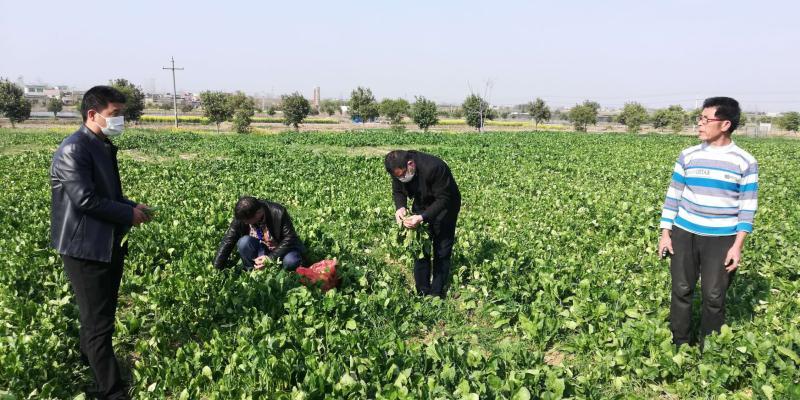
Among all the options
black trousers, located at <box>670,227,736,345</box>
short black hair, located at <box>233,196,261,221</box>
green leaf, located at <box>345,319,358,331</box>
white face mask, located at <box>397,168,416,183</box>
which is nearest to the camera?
black trousers, located at <box>670,227,736,345</box>

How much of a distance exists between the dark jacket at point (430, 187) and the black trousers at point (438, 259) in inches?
4.9

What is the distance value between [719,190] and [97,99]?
4.46 m

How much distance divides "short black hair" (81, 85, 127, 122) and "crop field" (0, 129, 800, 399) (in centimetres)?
176

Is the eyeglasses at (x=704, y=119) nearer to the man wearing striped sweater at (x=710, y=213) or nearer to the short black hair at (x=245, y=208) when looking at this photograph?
the man wearing striped sweater at (x=710, y=213)

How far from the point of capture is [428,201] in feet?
16.8

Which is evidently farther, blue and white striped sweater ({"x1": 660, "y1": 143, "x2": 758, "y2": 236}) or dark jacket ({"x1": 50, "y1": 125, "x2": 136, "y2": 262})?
blue and white striped sweater ({"x1": 660, "y1": 143, "x2": 758, "y2": 236})

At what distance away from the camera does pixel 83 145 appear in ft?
10.0

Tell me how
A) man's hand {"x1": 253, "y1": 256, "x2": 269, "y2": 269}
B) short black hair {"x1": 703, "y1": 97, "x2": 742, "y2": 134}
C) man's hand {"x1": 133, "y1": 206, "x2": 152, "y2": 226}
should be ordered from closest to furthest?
man's hand {"x1": 133, "y1": 206, "x2": 152, "y2": 226}, short black hair {"x1": 703, "y1": 97, "x2": 742, "y2": 134}, man's hand {"x1": 253, "y1": 256, "x2": 269, "y2": 269}

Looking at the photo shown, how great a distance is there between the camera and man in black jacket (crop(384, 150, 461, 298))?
4.78 metres

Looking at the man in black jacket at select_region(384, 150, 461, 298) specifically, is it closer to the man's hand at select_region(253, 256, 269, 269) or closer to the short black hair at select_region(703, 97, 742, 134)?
the man's hand at select_region(253, 256, 269, 269)

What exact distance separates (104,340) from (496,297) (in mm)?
3565

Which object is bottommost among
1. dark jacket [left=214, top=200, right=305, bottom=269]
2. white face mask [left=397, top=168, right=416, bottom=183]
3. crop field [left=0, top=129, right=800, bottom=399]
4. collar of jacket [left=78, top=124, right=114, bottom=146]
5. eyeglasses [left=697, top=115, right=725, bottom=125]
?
crop field [left=0, top=129, right=800, bottom=399]

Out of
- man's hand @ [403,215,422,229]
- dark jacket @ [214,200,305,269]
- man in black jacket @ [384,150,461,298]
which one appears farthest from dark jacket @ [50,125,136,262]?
man's hand @ [403,215,422,229]

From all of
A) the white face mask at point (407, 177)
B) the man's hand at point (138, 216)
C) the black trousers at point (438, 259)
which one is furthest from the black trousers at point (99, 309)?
the black trousers at point (438, 259)
